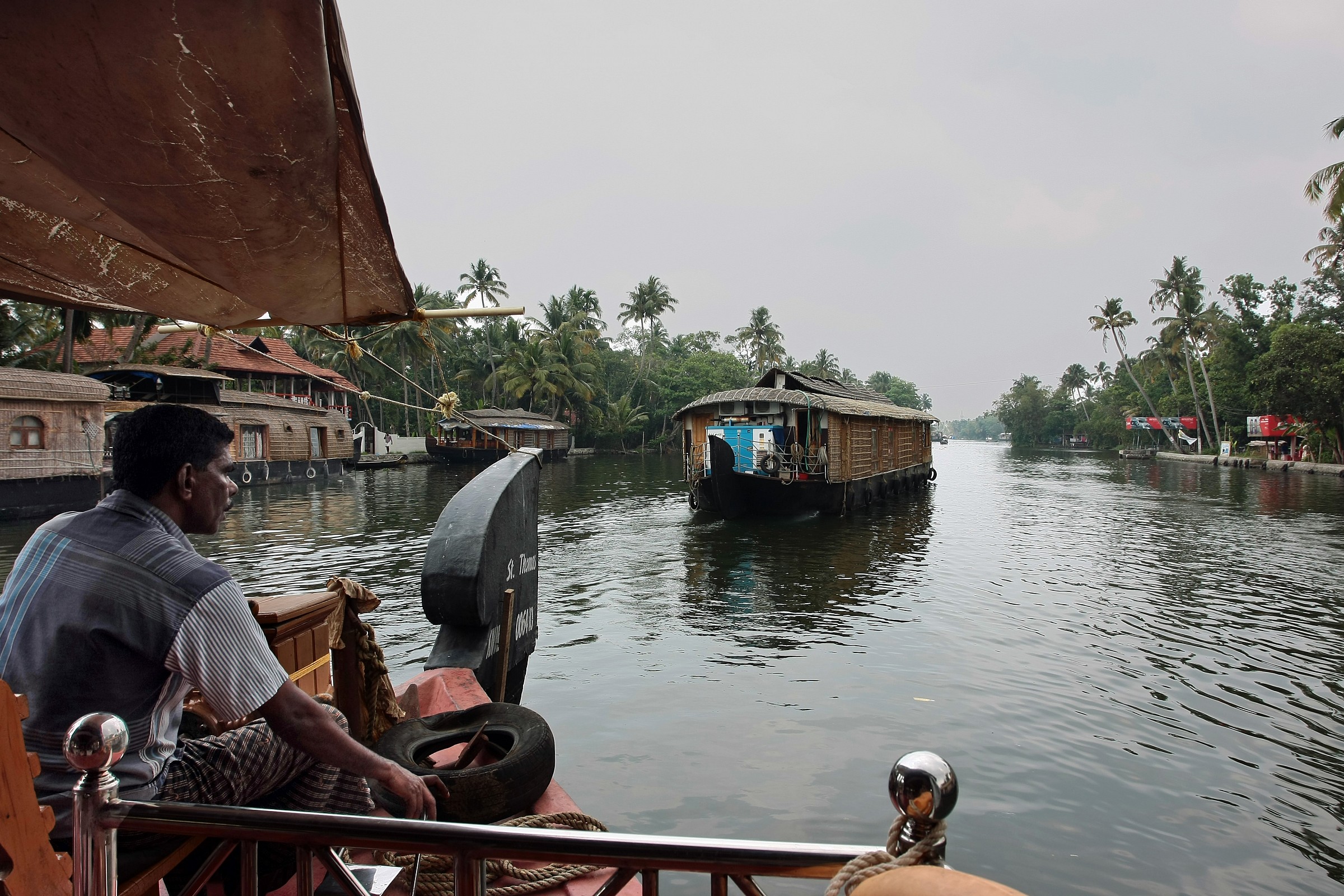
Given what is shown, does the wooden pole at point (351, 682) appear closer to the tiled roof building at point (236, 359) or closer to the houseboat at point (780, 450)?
the houseboat at point (780, 450)

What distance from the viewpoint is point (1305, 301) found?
46.7 m

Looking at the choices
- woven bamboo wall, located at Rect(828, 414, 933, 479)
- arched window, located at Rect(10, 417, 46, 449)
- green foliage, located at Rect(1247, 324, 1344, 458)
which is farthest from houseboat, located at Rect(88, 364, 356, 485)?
green foliage, located at Rect(1247, 324, 1344, 458)

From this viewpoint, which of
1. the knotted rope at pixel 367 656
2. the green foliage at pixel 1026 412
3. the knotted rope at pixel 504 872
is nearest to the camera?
the knotted rope at pixel 504 872

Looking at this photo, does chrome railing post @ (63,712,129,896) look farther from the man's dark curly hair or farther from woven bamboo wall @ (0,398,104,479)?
woven bamboo wall @ (0,398,104,479)

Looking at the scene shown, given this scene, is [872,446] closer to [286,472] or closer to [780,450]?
[780,450]

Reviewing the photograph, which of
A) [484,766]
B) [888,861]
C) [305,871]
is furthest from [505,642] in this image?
[888,861]

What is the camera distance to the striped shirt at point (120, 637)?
1.70 m

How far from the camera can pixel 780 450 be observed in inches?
762

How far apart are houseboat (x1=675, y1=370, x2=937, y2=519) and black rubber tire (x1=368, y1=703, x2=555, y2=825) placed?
567 inches

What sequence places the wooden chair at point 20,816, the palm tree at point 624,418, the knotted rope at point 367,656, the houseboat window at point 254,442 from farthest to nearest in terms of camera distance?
1. the palm tree at point 624,418
2. the houseboat window at point 254,442
3. the knotted rope at point 367,656
4. the wooden chair at point 20,816

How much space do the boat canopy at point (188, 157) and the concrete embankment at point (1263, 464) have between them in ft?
133

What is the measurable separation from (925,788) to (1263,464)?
47.8 m

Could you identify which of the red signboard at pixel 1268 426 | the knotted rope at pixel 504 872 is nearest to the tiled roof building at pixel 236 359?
the knotted rope at pixel 504 872

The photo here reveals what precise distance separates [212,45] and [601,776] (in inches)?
205
